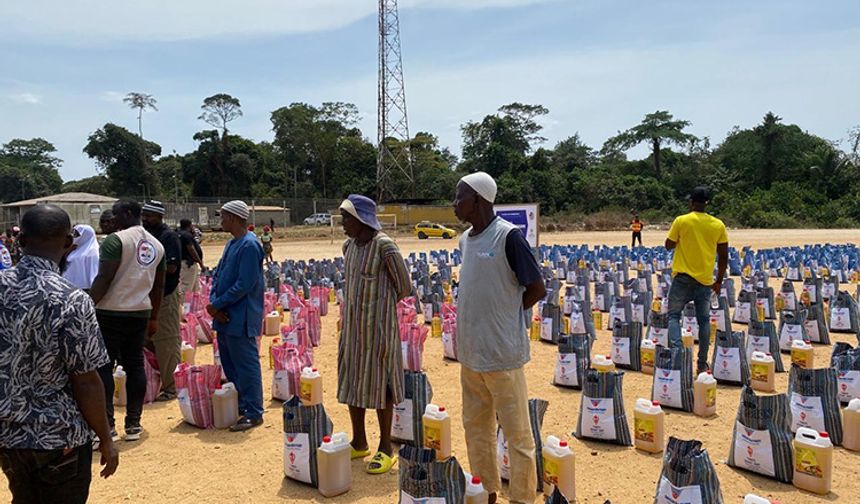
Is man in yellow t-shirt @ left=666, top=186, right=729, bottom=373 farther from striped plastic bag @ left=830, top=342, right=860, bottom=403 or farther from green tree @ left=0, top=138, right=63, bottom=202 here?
green tree @ left=0, top=138, right=63, bottom=202

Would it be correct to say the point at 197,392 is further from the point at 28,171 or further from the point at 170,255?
the point at 28,171

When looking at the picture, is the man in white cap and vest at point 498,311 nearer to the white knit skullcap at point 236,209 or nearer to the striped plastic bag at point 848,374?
the white knit skullcap at point 236,209

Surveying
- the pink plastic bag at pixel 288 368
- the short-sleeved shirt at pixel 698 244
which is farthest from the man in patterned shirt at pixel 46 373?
the short-sleeved shirt at pixel 698 244

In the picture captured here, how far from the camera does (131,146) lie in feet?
159

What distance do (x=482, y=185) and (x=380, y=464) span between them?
6.14 ft

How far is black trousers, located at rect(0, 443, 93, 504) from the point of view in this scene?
6.36 ft

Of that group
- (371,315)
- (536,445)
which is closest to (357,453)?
(371,315)

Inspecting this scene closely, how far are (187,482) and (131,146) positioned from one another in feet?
169

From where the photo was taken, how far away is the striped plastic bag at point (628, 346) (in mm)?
5789

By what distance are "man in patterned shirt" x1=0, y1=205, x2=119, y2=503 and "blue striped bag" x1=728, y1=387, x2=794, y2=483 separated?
3399mm

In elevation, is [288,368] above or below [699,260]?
below

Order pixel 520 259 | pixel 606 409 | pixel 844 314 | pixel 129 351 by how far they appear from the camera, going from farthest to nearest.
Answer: pixel 844 314, pixel 129 351, pixel 606 409, pixel 520 259

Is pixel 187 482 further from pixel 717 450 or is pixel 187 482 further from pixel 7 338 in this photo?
pixel 717 450

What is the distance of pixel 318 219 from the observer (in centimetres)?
4216
